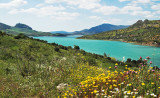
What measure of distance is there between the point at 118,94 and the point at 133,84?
3.65 ft

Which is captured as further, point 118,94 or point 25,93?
point 25,93

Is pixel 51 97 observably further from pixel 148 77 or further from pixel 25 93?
pixel 148 77

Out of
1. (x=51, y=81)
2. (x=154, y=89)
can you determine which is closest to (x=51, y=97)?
(x=51, y=81)

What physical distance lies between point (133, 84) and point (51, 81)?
16.2ft

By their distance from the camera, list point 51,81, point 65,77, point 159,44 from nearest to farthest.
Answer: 1. point 51,81
2. point 65,77
3. point 159,44

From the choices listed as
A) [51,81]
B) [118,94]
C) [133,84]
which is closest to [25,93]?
[51,81]

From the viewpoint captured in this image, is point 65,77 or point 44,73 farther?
point 44,73

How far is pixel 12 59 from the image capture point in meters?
15.6

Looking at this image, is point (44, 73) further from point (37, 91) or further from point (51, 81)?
point (37, 91)

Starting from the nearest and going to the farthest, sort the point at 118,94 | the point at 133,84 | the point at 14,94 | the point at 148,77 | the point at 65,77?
the point at 118,94
the point at 133,84
the point at 148,77
the point at 14,94
the point at 65,77

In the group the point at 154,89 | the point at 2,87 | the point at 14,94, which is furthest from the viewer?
the point at 2,87

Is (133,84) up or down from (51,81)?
up

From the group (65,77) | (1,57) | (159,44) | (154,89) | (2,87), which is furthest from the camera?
(159,44)

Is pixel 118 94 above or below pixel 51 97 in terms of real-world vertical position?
above
